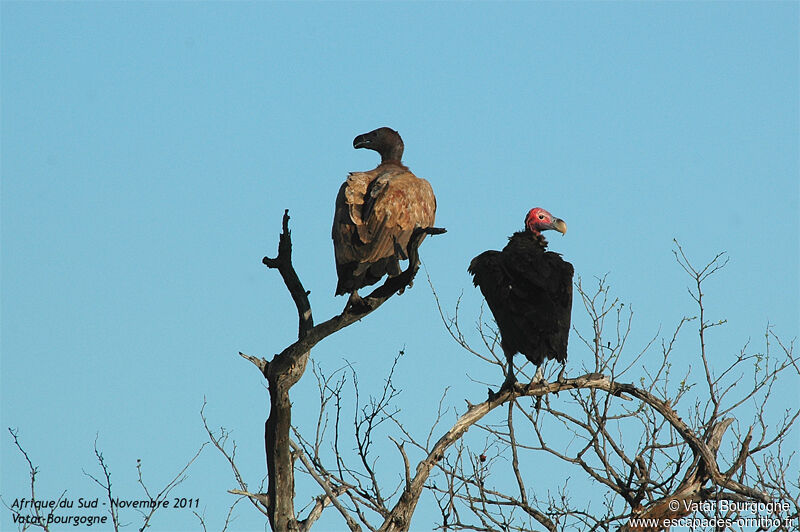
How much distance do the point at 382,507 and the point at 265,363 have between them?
1065 millimetres

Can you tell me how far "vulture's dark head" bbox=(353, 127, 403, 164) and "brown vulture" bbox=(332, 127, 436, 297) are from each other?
2.20ft

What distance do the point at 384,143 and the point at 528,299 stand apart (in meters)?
2.06

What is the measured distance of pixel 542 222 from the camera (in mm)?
7859

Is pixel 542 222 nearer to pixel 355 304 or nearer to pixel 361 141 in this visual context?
pixel 361 141

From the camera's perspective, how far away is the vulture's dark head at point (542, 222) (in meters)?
7.86

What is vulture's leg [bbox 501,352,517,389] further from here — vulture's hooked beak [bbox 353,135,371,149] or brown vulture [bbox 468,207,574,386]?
vulture's hooked beak [bbox 353,135,371,149]

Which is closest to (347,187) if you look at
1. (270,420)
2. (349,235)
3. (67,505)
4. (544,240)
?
(349,235)

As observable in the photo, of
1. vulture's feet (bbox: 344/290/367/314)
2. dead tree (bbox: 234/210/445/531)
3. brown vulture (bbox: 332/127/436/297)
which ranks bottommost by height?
dead tree (bbox: 234/210/445/531)

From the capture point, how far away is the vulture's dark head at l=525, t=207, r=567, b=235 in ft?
25.8

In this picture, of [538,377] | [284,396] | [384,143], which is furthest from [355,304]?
[384,143]

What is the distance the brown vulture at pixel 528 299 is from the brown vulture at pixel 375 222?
550 millimetres

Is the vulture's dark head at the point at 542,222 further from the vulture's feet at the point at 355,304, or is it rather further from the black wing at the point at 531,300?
the vulture's feet at the point at 355,304

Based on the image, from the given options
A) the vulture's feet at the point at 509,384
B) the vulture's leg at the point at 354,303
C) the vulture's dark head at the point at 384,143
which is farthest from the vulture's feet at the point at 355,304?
the vulture's dark head at the point at 384,143

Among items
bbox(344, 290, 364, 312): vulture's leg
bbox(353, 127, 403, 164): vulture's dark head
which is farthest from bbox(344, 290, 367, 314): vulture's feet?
bbox(353, 127, 403, 164): vulture's dark head
